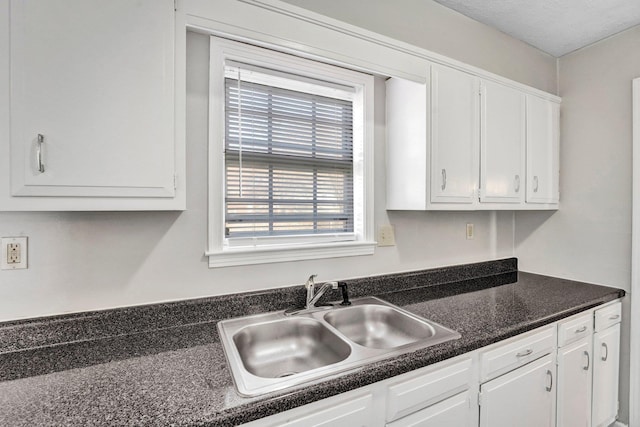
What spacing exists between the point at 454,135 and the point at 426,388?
1.30m

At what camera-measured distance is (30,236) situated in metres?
1.14

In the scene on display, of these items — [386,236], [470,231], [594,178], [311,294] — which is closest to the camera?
[311,294]

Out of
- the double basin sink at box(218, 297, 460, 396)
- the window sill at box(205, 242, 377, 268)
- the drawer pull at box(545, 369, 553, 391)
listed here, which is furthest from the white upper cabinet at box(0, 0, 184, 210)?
the drawer pull at box(545, 369, 553, 391)

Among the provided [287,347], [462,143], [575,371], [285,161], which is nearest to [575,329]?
[575,371]

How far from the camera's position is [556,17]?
1.96 metres

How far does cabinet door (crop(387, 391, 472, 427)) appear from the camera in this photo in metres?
1.11

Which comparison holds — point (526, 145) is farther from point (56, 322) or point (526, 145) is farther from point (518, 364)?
point (56, 322)

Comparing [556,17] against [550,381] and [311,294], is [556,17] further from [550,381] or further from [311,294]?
[311,294]

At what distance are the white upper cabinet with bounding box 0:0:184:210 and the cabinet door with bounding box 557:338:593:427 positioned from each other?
2042 millimetres

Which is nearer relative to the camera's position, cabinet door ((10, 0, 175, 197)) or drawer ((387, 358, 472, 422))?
cabinet door ((10, 0, 175, 197))

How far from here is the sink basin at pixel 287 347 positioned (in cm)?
127

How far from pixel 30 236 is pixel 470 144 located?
2.08 metres

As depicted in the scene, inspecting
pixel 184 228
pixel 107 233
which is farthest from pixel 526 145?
pixel 107 233

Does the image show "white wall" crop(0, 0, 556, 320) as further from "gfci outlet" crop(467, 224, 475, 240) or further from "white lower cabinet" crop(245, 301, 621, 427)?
"white lower cabinet" crop(245, 301, 621, 427)
